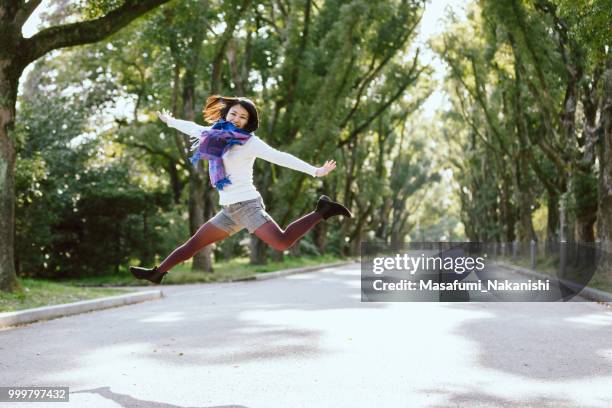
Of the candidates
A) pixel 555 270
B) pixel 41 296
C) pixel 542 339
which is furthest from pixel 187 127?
pixel 555 270

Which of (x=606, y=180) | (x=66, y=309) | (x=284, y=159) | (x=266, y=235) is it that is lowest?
(x=66, y=309)

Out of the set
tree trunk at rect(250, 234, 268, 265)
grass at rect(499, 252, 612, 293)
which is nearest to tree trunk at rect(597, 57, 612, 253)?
grass at rect(499, 252, 612, 293)

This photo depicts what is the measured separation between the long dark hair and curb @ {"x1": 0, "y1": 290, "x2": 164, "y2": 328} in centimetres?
483

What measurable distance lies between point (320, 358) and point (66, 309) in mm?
6155

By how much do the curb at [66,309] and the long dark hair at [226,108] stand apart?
15.9ft

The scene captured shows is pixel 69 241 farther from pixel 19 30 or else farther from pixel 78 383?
pixel 78 383

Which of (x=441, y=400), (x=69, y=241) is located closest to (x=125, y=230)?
(x=69, y=241)

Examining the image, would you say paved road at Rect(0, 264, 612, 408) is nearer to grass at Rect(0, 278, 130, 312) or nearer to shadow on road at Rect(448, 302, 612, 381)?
shadow on road at Rect(448, 302, 612, 381)

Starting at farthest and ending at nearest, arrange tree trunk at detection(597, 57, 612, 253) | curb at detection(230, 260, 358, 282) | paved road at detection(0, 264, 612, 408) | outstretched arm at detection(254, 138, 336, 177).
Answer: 1. curb at detection(230, 260, 358, 282)
2. tree trunk at detection(597, 57, 612, 253)
3. outstretched arm at detection(254, 138, 336, 177)
4. paved road at detection(0, 264, 612, 408)

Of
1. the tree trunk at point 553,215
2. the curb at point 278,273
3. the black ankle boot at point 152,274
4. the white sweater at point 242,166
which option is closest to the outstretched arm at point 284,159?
the white sweater at point 242,166

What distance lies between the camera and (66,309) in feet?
39.1

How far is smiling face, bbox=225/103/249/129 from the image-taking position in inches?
261

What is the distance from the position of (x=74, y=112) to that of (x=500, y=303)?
55.3ft

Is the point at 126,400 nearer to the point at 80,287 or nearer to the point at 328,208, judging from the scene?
the point at 328,208
